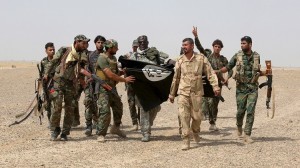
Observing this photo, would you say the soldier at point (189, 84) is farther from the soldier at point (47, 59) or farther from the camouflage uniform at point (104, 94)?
the soldier at point (47, 59)

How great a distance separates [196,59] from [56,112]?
3.12m

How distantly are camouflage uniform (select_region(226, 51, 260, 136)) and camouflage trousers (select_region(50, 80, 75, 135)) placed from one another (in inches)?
137

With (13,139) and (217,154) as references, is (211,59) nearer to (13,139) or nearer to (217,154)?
(217,154)

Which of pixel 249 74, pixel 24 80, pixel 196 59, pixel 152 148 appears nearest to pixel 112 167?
pixel 152 148

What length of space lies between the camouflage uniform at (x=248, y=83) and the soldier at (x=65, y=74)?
3.21 m

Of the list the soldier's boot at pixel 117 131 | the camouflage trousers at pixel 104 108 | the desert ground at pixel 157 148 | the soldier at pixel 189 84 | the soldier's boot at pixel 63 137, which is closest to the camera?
the desert ground at pixel 157 148

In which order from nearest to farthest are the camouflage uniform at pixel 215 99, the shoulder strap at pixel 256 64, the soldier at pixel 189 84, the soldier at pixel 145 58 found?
the soldier at pixel 189 84
the shoulder strap at pixel 256 64
the soldier at pixel 145 58
the camouflage uniform at pixel 215 99

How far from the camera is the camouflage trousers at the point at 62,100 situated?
385 inches

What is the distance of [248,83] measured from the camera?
9680 mm

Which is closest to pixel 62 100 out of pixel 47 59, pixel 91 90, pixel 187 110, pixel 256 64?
pixel 91 90

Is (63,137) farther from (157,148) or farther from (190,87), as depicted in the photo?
(190,87)

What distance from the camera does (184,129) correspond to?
29.2ft

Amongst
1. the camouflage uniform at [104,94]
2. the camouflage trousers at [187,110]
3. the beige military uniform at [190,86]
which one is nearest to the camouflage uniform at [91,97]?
A: the camouflage uniform at [104,94]

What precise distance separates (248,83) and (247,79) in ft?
0.28
